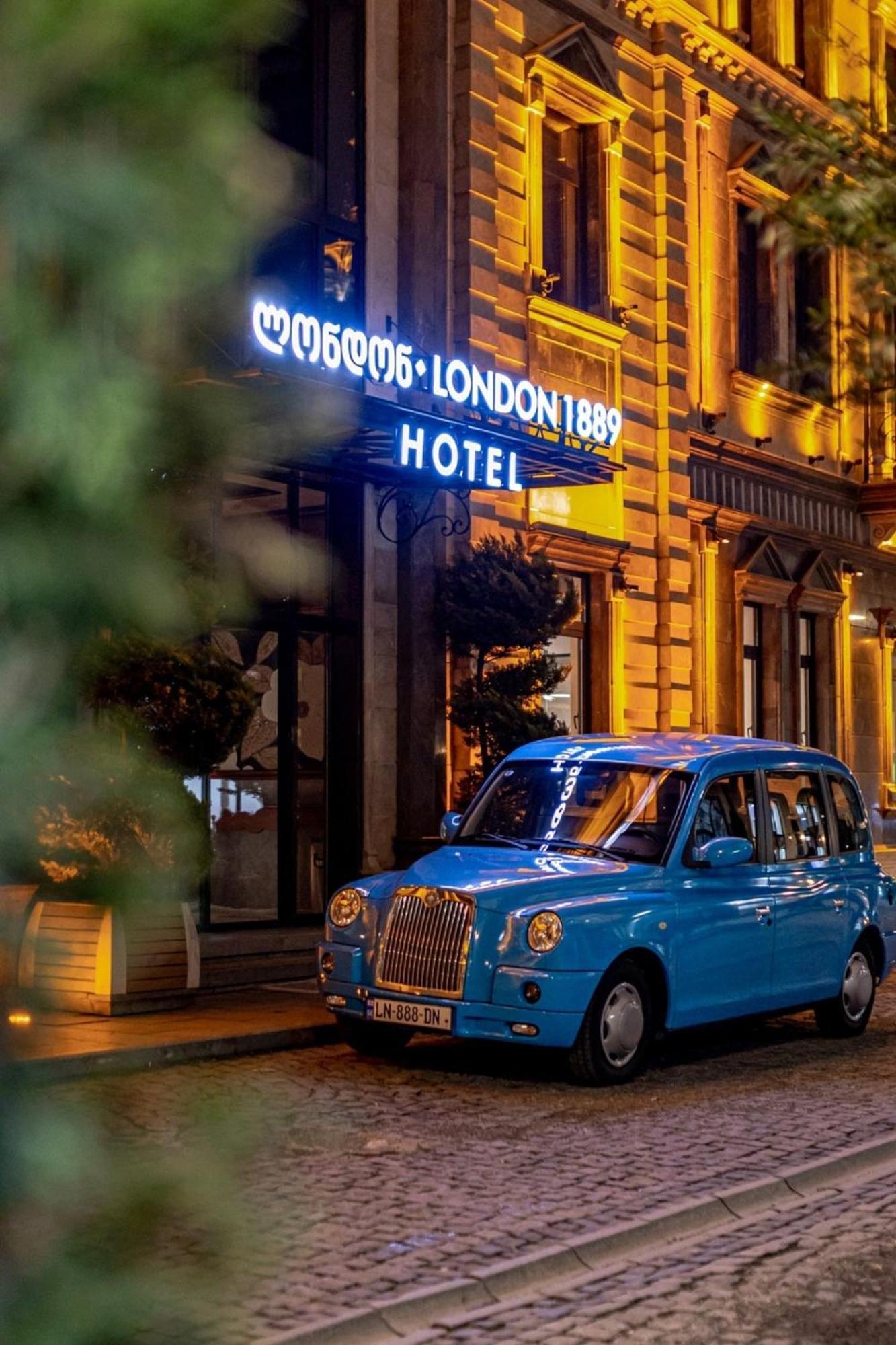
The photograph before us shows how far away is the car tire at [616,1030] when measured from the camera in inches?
414

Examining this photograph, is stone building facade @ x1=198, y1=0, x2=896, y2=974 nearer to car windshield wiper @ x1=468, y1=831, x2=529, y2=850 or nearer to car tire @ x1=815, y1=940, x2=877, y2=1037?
car windshield wiper @ x1=468, y1=831, x2=529, y2=850

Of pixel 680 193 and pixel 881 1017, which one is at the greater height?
pixel 680 193

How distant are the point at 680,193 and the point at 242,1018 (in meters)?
15.1

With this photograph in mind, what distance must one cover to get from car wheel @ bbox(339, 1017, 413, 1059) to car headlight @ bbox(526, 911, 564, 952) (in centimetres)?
141

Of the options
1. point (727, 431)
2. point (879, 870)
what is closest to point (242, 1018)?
point (879, 870)

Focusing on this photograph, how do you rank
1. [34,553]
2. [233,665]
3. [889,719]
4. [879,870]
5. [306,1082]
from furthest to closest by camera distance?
1. [889,719]
2. [879,870]
3. [233,665]
4. [306,1082]
5. [34,553]

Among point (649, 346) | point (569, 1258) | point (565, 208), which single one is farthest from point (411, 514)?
point (569, 1258)

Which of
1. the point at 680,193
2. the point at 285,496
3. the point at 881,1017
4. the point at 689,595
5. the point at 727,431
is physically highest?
the point at 680,193

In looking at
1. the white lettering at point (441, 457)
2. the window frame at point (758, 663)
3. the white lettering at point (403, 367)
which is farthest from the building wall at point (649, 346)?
the white lettering at point (441, 457)

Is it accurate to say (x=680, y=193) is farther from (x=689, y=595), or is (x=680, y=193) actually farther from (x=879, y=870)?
(x=879, y=870)

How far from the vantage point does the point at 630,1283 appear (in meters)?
6.51

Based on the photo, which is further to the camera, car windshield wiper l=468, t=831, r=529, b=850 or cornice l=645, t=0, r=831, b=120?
cornice l=645, t=0, r=831, b=120

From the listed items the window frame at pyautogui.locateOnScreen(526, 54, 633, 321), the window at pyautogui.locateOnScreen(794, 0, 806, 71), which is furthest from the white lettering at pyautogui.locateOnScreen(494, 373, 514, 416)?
the window at pyautogui.locateOnScreen(794, 0, 806, 71)

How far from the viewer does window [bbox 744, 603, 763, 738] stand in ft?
85.9
